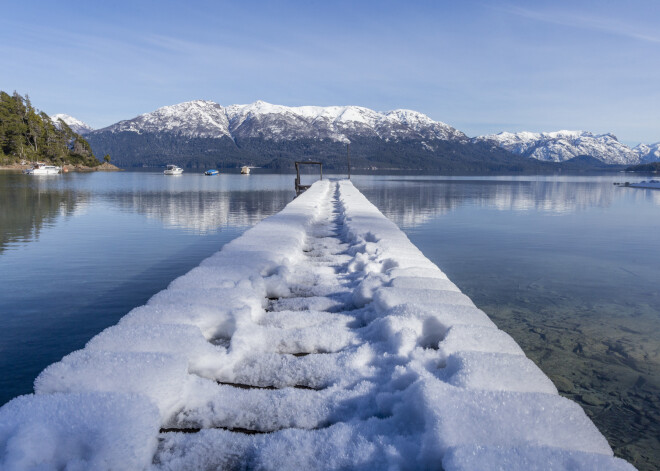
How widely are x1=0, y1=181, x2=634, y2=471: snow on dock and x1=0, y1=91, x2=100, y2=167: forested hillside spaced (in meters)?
135

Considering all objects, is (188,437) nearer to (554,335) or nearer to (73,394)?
(73,394)

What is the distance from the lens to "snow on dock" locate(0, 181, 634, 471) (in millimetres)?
2400

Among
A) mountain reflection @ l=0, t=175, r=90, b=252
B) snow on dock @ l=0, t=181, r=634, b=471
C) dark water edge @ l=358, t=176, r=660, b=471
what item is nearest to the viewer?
snow on dock @ l=0, t=181, r=634, b=471

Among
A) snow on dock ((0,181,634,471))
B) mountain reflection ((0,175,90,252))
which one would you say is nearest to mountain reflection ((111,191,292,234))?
mountain reflection ((0,175,90,252))

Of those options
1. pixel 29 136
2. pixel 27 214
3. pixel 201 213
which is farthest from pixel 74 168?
pixel 201 213

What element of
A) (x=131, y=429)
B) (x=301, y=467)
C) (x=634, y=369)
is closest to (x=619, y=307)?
(x=634, y=369)

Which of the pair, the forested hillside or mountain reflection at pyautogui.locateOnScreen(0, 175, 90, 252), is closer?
mountain reflection at pyautogui.locateOnScreen(0, 175, 90, 252)

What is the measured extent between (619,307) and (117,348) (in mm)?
11087

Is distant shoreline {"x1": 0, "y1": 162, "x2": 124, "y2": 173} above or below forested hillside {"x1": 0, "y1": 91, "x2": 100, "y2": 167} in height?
below

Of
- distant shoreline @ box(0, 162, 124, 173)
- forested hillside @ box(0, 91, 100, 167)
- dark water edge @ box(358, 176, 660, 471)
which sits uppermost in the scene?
forested hillside @ box(0, 91, 100, 167)

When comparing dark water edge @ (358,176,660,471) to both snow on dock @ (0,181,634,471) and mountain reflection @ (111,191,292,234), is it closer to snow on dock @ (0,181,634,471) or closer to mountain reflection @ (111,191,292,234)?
snow on dock @ (0,181,634,471)

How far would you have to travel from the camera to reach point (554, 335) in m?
8.28

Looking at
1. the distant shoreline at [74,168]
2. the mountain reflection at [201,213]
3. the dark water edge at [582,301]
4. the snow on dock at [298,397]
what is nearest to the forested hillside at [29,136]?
the distant shoreline at [74,168]

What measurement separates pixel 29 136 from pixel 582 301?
149924 millimetres
